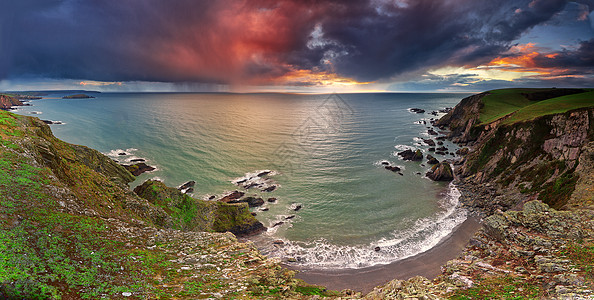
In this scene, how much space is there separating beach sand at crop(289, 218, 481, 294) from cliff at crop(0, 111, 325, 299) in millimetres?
10138

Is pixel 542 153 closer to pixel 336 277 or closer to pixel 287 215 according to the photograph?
pixel 336 277

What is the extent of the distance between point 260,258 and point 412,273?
2064cm

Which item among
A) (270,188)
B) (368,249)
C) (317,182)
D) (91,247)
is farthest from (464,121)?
(91,247)

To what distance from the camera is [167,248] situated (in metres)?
15.4

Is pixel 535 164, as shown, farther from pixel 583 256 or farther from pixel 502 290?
pixel 502 290

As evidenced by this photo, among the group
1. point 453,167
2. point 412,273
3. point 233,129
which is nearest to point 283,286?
point 412,273

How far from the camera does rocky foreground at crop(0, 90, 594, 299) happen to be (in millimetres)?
10805

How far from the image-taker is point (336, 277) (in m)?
26.1

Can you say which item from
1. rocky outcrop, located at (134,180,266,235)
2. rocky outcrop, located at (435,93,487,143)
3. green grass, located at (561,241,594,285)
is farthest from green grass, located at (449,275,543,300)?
rocky outcrop, located at (435,93,487,143)

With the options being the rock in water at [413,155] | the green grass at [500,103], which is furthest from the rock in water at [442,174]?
the green grass at [500,103]

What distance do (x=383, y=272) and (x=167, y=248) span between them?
2424 centimetres

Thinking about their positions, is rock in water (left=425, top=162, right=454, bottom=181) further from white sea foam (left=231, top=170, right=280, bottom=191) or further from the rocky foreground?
white sea foam (left=231, top=170, right=280, bottom=191)

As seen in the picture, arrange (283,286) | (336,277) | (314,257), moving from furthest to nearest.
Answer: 1. (314,257)
2. (336,277)
3. (283,286)

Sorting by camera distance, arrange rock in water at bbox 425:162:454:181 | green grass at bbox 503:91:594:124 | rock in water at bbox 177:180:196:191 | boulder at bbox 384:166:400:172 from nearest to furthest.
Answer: green grass at bbox 503:91:594:124 → rock in water at bbox 177:180:196:191 → rock in water at bbox 425:162:454:181 → boulder at bbox 384:166:400:172
